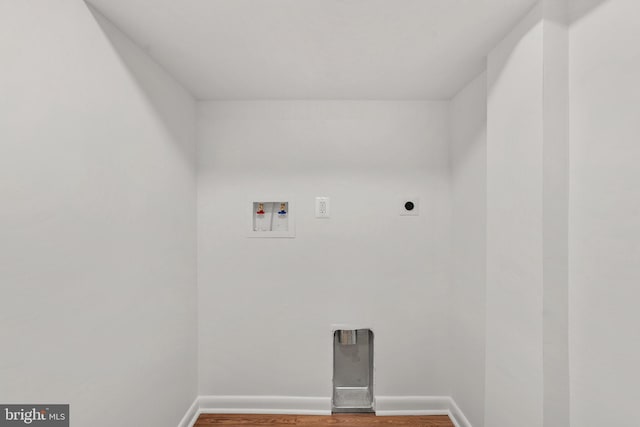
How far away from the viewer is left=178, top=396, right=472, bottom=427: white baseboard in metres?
2.41

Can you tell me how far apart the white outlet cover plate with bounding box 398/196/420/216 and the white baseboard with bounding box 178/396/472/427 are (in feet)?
4.43

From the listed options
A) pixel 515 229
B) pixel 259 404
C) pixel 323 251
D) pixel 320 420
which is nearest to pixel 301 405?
pixel 320 420

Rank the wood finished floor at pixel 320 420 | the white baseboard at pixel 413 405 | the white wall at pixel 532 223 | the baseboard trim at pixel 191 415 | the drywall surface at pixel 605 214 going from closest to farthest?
the drywall surface at pixel 605 214, the white wall at pixel 532 223, the baseboard trim at pixel 191 415, the wood finished floor at pixel 320 420, the white baseboard at pixel 413 405

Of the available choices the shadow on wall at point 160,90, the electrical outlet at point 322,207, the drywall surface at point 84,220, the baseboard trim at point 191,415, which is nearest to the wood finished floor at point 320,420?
the baseboard trim at point 191,415

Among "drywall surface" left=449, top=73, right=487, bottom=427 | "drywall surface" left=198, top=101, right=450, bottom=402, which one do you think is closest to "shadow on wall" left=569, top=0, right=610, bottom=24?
"drywall surface" left=449, top=73, right=487, bottom=427

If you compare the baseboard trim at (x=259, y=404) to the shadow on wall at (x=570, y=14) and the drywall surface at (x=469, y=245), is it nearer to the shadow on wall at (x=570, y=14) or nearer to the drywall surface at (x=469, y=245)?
the drywall surface at (x=469, y=245)

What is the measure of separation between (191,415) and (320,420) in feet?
2.95

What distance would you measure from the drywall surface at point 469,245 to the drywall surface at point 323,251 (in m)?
0.11

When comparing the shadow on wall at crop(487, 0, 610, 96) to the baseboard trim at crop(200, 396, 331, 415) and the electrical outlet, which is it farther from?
the baseboard trim at crop(200, 396, 331, 415)

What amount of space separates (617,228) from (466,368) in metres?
1.49

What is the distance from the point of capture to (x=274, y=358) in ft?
8.05

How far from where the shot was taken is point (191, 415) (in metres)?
2.29

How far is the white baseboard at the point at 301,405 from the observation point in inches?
95.0

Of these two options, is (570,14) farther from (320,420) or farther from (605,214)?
(320,420)
